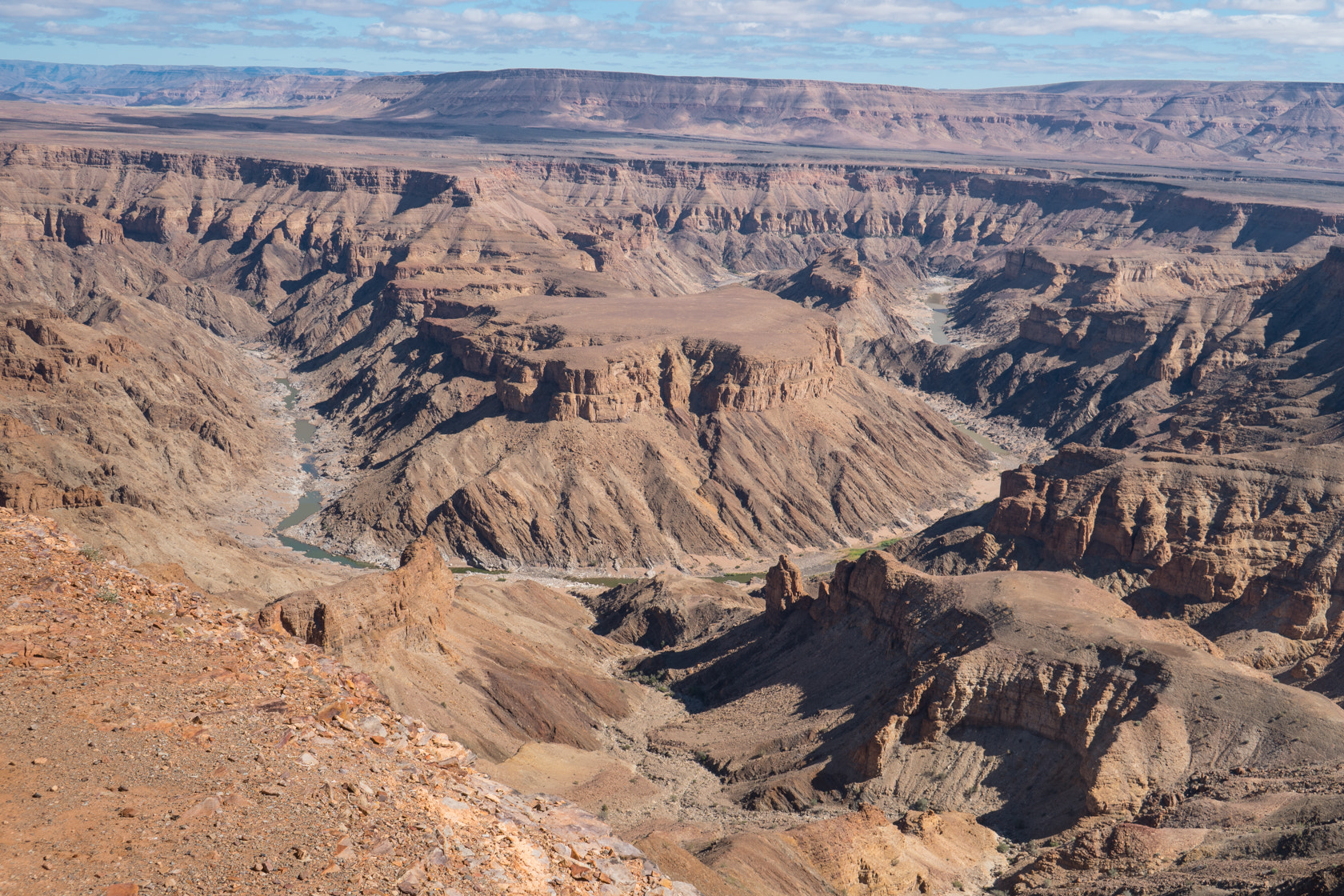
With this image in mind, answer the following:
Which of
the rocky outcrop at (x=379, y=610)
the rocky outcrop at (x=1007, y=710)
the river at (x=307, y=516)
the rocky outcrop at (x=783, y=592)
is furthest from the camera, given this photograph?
the river at (x=307, y=516)

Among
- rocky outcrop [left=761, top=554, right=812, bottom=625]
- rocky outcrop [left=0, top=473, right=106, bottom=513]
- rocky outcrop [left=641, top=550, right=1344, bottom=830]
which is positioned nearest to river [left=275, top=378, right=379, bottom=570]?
rocky outcrop [left=0, top=473, right=106, bottom=513]

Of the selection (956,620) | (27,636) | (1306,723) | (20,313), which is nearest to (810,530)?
(956,620)

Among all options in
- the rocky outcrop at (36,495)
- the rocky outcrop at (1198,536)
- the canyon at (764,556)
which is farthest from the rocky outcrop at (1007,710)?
the rocky outcrop at (36,495)

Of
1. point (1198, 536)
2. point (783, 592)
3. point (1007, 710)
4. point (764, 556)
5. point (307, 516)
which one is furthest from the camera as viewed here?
point (307, 516)

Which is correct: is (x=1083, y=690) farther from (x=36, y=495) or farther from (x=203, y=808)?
(x=36, y=495)

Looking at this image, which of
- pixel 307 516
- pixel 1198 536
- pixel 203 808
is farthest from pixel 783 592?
pixel 203 808

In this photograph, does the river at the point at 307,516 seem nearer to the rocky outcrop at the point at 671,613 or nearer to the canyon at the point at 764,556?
the canyon at the point at 764,556

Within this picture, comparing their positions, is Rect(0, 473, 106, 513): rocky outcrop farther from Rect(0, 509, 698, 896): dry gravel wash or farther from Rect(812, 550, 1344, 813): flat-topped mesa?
Rect(812, 550, 1344, 813): flat-topped mesa
